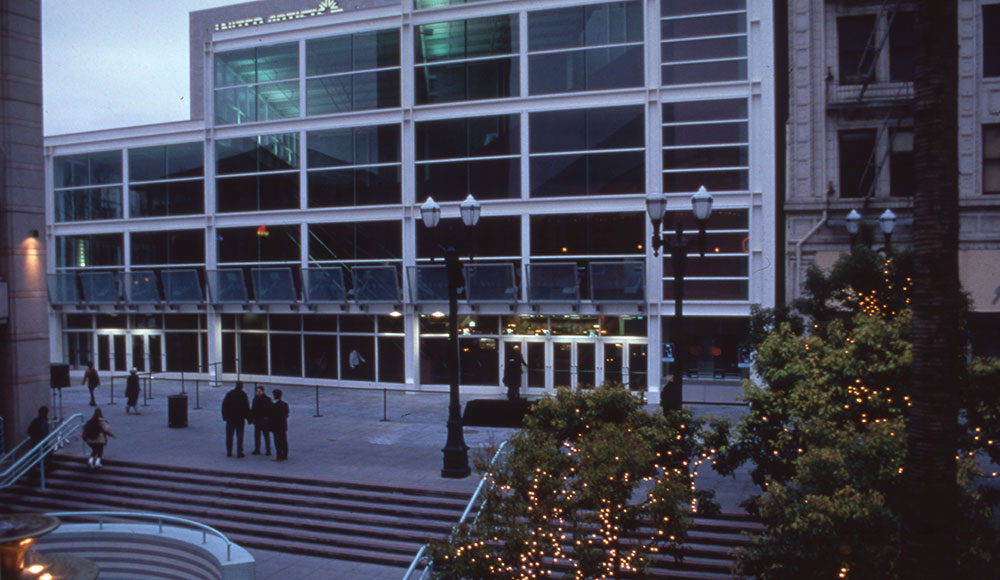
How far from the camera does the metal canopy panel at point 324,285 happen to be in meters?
28.2

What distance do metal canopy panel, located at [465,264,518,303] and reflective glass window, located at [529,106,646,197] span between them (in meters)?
3.19

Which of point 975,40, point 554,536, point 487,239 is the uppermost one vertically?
point 975,40

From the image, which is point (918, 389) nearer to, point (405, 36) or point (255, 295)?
point (405, 36)

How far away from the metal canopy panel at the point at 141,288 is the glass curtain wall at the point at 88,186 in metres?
3.28

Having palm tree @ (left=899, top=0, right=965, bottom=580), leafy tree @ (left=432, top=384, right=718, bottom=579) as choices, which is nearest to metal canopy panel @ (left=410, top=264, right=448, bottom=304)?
leafy tree @ (left=432, top=384, right=718, bottom=579)

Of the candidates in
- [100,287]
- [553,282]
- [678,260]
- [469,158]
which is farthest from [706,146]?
[100,287]

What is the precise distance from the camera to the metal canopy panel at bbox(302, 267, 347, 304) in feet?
92.4

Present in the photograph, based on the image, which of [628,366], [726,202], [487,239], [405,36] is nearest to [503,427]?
[628,366]

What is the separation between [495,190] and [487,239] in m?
1.87

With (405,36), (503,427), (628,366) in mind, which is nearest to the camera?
(503,427)

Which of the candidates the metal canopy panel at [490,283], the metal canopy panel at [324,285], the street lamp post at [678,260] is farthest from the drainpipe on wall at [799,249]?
the metal canopy panel at [324,285]

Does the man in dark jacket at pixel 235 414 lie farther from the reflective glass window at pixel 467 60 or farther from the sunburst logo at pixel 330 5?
the sunburst logo at pixel 330 5

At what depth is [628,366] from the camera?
2566 cm

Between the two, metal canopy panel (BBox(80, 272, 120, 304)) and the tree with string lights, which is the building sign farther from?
the tree with string lights
